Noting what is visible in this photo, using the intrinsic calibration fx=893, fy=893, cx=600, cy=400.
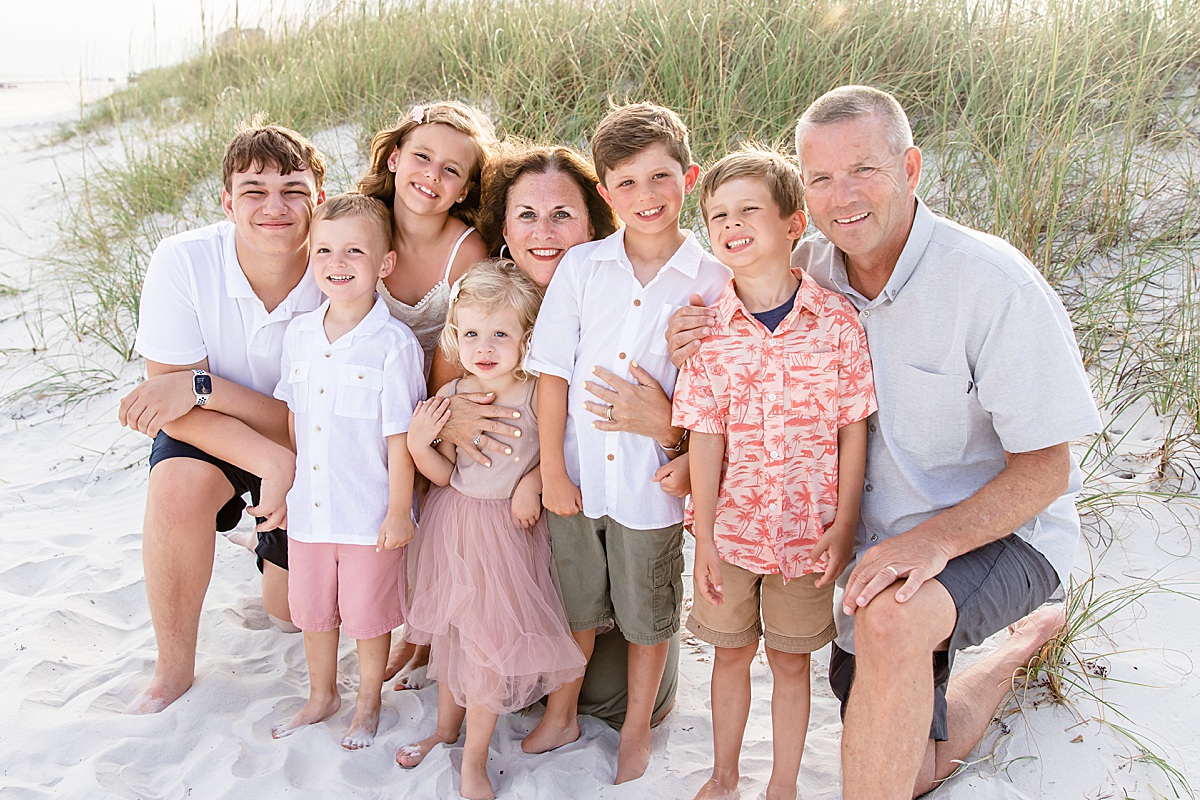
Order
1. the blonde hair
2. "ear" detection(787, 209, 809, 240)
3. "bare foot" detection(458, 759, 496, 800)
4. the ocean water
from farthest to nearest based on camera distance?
the ocean water → the blonde hair → "bare foot" detection(458, 759, 496, 800) → "ear" detection(787, 209, 809, 240)

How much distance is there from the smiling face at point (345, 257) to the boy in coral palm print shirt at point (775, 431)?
105cm

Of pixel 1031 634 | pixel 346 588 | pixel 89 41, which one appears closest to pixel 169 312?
pixel 346 588

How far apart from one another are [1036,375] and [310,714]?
235 centimetres

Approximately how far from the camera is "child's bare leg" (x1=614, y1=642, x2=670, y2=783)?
2697mm

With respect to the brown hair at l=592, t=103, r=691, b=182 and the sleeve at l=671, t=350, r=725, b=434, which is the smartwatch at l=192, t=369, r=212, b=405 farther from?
the sleeve at l=671, t=350, r=725, b=434

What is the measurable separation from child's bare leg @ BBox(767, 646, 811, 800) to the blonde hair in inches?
44.9

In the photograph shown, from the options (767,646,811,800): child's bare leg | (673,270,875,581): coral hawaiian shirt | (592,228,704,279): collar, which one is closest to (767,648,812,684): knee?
(767,646,811,800): child's bare leg

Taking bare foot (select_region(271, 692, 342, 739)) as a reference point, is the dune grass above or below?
above

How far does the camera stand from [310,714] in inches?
112

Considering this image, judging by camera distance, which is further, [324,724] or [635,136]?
[324,724]

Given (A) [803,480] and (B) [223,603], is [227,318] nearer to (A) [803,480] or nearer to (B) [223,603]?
(B) [223,603]

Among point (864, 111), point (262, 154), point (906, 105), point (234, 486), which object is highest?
point (906, 105)

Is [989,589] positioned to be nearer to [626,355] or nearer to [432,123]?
[626,355]

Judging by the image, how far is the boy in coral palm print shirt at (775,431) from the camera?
92.6 inches
